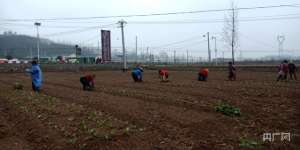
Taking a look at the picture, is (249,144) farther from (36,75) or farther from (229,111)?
(36,75)

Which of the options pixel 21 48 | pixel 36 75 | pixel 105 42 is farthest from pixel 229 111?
pixel 21 48

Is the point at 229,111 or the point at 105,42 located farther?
the point at 105,42

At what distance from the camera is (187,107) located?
10180 millimetres

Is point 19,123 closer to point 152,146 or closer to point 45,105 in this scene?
point 45,105

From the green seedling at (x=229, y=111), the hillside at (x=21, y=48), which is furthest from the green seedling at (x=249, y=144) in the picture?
the hillside at (x=21, y=48)

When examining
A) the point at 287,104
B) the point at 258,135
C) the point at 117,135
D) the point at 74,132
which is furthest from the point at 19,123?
the point at 287,104

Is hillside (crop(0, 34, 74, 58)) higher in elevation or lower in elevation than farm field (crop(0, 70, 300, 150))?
higher

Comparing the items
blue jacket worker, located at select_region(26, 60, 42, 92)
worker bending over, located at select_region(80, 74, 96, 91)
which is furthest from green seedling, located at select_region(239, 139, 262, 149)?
blue jacket worker, located at select_region(26, 60, 42, 92)

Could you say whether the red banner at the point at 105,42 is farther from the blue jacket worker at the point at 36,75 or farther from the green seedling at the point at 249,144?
the green seedling at the point at 249,144

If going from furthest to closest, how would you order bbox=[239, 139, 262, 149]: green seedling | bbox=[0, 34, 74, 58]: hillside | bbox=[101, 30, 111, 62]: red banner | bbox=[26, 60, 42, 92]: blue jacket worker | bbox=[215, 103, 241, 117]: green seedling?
bbox=[0, 34, 74, 58]: hillside
bbox=[101, 30, 111, 62]: red banner
bbox=[26, 60, 42, 92]: blue jacket worker
bbox=[215, 103, 241, 117]: green seedling
bbox=[239, 139, 262, 149]: green seedling

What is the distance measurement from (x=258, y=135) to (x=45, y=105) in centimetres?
716

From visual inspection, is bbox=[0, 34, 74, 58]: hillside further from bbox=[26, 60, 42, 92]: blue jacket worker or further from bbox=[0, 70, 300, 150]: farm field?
bbox=[0, 70, 300, 150]: farm field

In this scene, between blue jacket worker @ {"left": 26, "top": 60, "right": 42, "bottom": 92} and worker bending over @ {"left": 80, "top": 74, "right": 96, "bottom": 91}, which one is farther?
worker bending over @ {"left": 80, "top": 74, "right": 96, "bottom": 91}

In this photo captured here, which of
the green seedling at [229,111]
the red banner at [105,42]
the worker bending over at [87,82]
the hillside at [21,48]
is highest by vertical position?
the hillside at [21,48]
